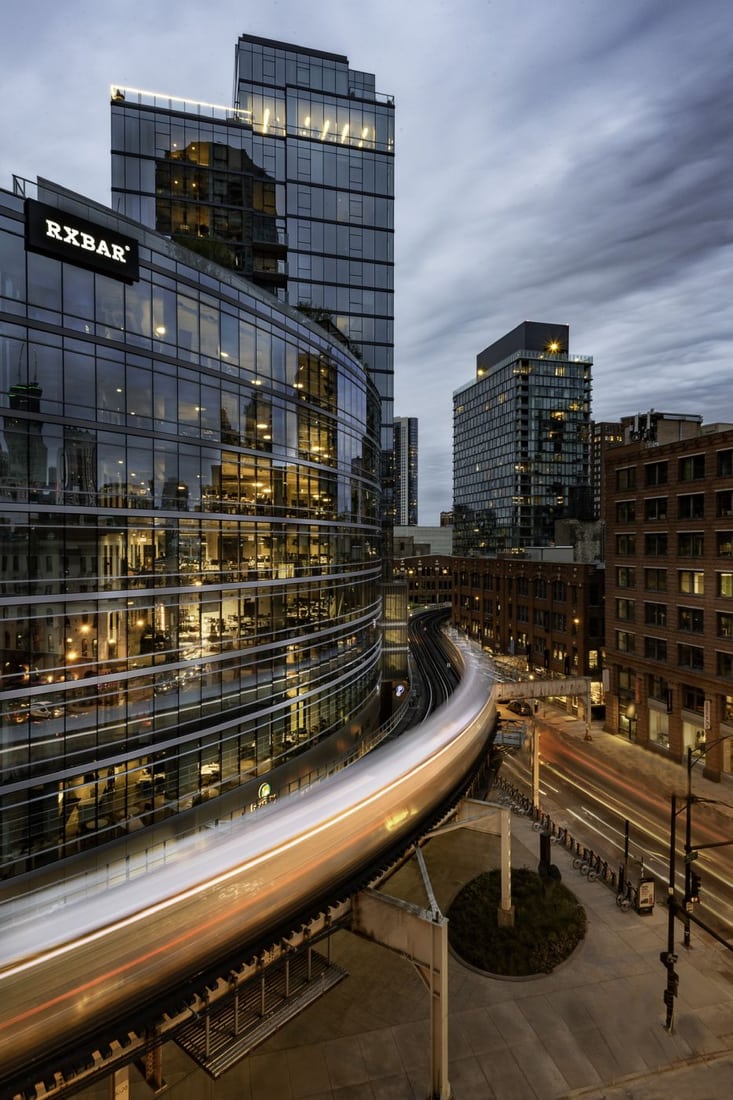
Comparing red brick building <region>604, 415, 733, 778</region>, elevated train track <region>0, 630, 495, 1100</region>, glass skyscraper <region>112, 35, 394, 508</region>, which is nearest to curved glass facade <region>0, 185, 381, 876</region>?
elevated train track <region>0, 630, 495, 1100</region>

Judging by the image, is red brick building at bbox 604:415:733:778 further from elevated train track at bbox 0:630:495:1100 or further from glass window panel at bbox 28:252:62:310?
glass window panel at bbox 28:252:62:310

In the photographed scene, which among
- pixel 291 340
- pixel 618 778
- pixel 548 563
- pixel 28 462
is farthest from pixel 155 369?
pixel 548 563

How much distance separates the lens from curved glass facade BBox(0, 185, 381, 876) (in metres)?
20.3

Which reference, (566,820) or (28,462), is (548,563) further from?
(28,462)

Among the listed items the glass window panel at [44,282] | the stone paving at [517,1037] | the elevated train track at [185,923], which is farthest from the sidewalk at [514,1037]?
the glass window panel at [44,282]

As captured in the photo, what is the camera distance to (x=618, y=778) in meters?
37.0

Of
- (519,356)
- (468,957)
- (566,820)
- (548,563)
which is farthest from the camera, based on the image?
(519,356)

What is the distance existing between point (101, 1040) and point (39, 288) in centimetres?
2275

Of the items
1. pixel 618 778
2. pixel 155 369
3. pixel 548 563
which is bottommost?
pixel 618 778

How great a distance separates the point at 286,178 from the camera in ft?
155

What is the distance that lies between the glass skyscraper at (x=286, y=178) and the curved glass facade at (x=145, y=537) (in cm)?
1565

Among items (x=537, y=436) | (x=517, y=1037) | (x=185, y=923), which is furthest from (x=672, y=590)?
(x=537, y=436)

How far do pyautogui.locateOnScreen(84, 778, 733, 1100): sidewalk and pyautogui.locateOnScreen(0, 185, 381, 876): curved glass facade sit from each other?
→ 10.5m

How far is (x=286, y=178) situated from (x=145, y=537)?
127 feet
